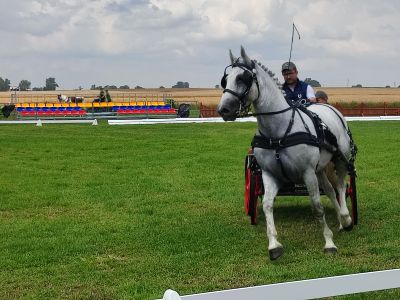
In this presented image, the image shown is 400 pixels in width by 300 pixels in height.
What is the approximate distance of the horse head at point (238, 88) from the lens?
19.2ft

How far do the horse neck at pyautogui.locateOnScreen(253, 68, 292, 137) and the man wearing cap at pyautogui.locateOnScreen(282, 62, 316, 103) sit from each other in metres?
1.28

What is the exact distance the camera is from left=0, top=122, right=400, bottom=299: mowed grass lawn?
5387 millimetres

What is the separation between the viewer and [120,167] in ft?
43.9

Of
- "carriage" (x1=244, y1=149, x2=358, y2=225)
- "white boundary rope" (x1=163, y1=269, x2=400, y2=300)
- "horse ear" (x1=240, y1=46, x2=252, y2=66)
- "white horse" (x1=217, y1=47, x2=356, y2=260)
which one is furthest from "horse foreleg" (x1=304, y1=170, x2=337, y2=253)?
"white boundary rope" (x1=163, y1=269, x2=400, y2=300)

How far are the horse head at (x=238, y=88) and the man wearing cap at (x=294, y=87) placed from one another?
A: 5.00ft

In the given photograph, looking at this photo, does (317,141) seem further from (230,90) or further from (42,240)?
(42,240)

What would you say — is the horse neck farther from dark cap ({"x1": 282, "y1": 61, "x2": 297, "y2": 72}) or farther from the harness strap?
dark cap ({"x1": 282, "y1": 61, "x2": 297, "y2": 72})

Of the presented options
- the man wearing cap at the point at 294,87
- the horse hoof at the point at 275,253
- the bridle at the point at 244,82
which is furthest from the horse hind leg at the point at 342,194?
the bridle at the point at 244,82

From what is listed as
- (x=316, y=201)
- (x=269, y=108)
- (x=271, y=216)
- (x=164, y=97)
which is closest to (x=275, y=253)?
(x=271, y=216)

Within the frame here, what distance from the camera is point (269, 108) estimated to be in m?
6.30

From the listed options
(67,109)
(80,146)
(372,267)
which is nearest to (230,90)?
(372,267)

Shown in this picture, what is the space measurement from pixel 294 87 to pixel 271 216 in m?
2.33

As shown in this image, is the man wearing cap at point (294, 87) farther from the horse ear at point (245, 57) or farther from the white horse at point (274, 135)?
the horse ear at point (245, 57)

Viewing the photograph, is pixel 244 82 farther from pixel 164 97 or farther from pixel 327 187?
pixel 164 97
